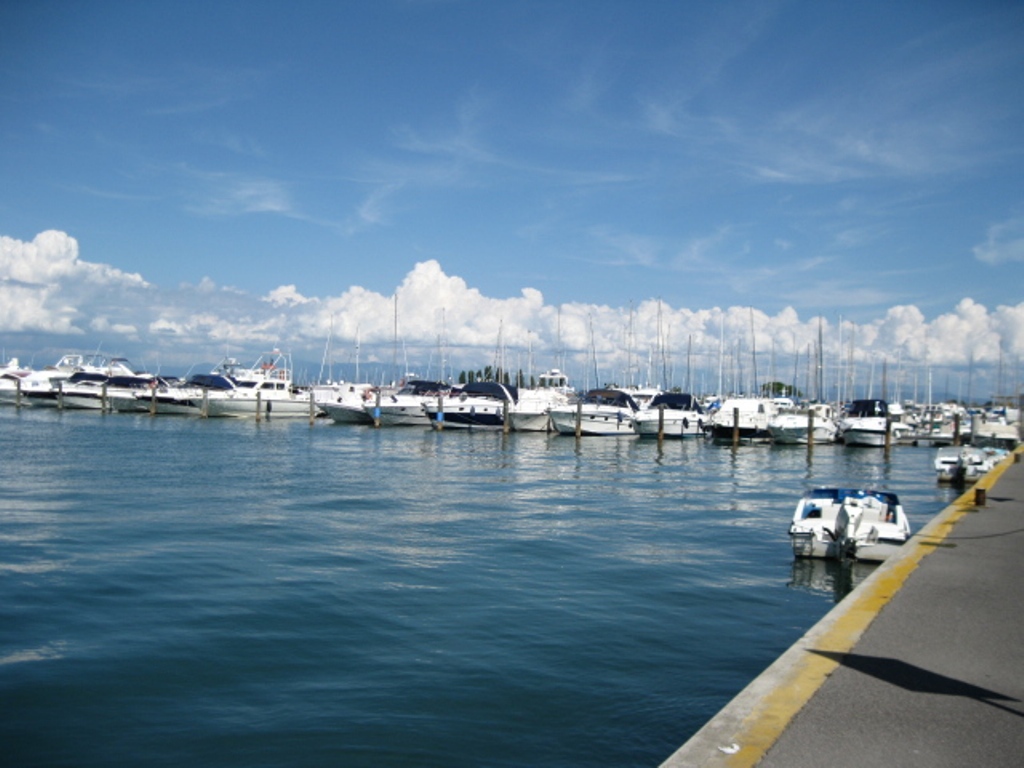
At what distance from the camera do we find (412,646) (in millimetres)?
12195

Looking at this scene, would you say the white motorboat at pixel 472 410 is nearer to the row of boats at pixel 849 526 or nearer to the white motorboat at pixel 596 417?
the white motorboat at pixel 596 417

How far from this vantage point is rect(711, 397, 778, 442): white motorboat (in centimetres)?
6134

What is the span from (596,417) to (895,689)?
178 feet

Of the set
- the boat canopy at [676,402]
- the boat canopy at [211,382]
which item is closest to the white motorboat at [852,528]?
the boat canopy at [676,402]

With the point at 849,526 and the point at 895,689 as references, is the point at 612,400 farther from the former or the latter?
the point at 895,689

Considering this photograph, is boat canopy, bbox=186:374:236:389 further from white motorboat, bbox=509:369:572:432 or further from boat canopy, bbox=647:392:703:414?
boat canopy, bbox=647:392:703:414

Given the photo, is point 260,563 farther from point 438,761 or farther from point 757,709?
point 757,709

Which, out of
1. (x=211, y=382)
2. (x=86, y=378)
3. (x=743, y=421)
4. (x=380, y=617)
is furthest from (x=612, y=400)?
(x=380, y=617)

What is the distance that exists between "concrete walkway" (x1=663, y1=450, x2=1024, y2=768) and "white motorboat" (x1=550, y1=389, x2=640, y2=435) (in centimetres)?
4994

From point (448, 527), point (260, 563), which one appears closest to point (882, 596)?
point (260, 563)

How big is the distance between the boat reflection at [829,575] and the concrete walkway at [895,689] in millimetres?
5260

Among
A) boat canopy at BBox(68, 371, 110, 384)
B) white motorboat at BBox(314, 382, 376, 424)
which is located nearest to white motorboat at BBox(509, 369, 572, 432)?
white motorboat at BBox(314, 382, 376, 424)

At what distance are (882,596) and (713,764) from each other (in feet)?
17.3

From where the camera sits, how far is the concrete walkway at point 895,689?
5.56 metres
